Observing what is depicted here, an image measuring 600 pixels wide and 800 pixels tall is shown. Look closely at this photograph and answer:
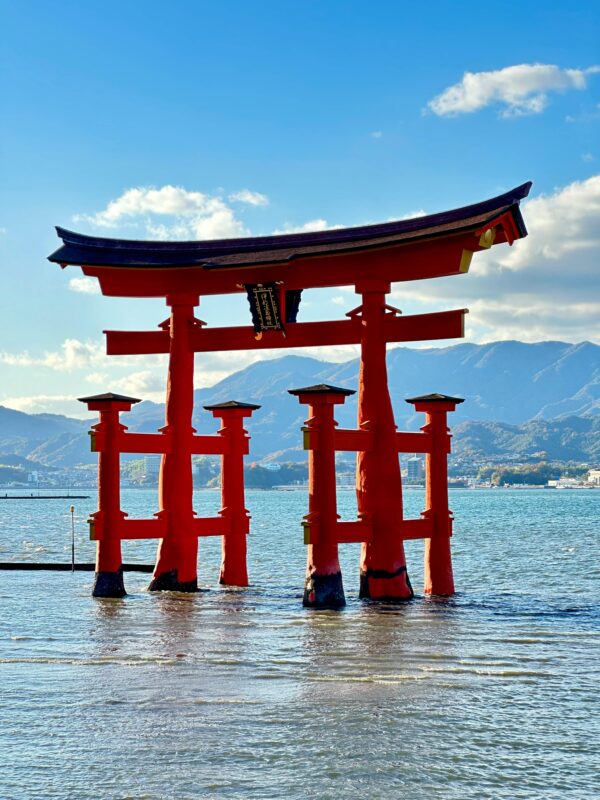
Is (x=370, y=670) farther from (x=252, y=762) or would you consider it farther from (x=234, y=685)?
(x=252, y=762)

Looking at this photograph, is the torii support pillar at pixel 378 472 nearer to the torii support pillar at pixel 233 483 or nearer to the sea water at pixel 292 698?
the sea water at pixel 292 698

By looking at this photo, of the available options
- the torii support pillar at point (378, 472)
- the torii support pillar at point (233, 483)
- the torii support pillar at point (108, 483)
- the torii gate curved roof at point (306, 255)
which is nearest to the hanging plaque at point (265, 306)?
the torii gate curved roof at point (306, 255)

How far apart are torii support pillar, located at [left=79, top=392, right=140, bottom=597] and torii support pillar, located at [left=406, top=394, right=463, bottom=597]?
259 inches

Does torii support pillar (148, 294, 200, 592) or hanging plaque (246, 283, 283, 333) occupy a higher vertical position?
hanging plaque (246, 283, 283, 333)

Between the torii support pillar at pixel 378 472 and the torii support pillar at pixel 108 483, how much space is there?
17.3 feet

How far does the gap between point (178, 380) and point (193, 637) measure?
23.9 feet

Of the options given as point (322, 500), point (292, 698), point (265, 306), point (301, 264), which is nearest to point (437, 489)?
point (322, 500)

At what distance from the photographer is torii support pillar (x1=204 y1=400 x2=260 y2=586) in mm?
25250

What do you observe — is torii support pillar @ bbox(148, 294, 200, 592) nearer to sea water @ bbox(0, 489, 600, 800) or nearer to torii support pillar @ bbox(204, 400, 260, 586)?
sea water @ bbox(0, 489, 600, 800)

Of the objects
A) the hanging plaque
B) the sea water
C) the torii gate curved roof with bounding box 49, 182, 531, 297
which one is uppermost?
the torii gate curved roof with bounding box 49, 182, 531, 297

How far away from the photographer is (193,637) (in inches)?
747

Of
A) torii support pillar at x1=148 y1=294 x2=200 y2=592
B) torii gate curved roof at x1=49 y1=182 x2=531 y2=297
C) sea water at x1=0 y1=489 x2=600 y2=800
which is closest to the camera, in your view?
sea water at x1=0 y1=489 x2=600 y2=800

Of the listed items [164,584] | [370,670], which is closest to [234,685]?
[370,670]

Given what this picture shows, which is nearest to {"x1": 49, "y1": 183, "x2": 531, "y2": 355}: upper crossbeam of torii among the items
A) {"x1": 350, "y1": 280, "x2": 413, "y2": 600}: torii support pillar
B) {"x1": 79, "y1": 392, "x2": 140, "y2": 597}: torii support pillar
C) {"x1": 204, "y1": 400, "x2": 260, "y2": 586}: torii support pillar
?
{"x1": 350, "y1": 280, "x2": 413, "y2": 600}: torii support pillar
